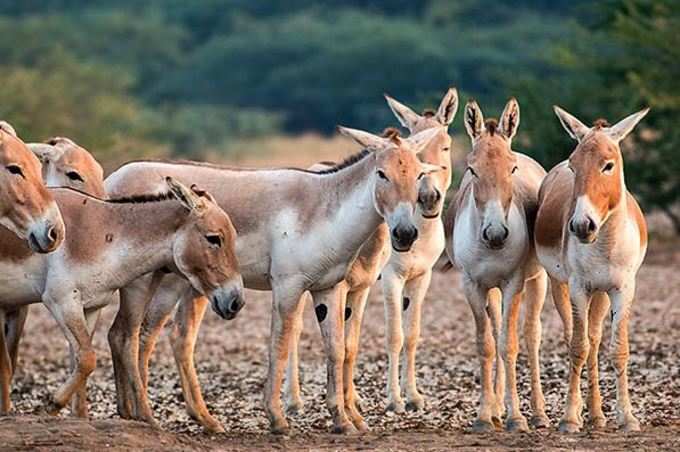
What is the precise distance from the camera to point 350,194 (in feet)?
37.0

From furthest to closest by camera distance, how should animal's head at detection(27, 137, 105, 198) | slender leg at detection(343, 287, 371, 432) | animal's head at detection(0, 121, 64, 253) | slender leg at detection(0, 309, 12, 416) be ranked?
animal's head at detection(27, 137, 105, 198), slender leg at detection(343, 287, 371, 432), slender leg at detection(0, 309, 12, 416), animal's head at detection(0, 121, 64, 253)

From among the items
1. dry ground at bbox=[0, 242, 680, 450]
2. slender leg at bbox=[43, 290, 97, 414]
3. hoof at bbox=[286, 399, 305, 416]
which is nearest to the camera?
dry ground at bbox=[0, 242, 680, 450]

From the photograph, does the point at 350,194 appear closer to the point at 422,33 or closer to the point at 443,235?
the point at 443,235

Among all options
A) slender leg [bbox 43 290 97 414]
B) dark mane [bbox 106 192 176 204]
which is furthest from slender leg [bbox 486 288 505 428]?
slender leg [bbox 43 290 97 414]

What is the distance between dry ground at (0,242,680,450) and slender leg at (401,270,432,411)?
0.16 meters

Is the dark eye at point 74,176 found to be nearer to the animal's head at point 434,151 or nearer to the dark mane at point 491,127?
the animal's head at point 434,151

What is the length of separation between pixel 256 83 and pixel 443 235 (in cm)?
5319

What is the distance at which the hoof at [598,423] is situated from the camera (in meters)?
11.2

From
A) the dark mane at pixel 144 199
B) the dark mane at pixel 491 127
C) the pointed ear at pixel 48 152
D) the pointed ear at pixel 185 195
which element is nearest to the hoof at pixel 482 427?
the dark mane at pixel 491 127

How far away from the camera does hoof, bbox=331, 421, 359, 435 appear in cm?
1125

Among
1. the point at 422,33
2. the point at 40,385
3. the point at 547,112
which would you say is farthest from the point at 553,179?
the point at 422,33

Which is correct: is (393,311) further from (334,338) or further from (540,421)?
(540,421)

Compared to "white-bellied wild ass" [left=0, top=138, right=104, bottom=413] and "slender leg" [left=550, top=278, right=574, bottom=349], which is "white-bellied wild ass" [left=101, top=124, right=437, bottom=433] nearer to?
"white-bellied wild ass" [left=0, top=138, right=104, bottom=413]

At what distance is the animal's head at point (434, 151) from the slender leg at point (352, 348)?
84cm
